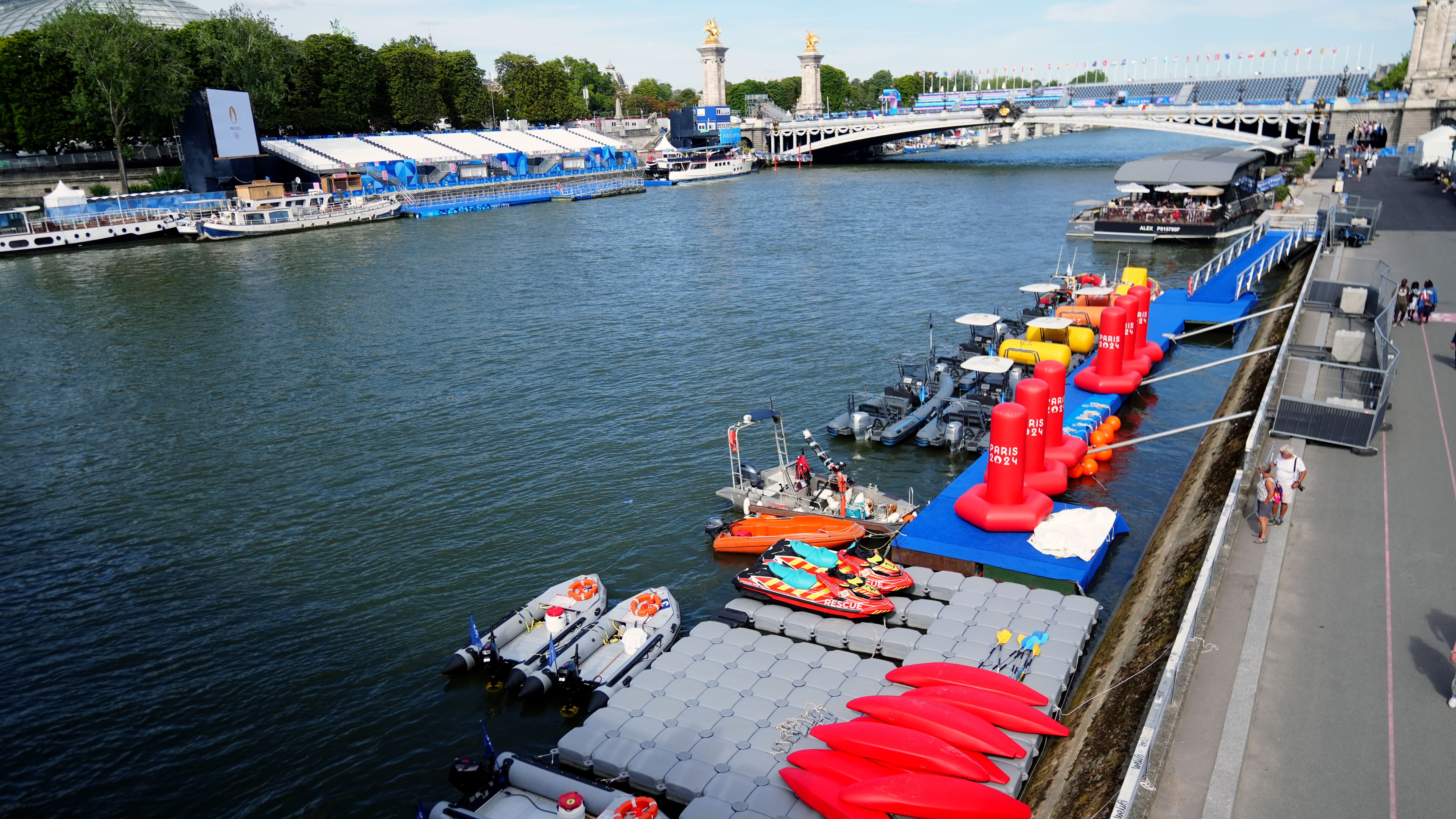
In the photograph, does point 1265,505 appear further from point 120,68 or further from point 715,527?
point 120,68

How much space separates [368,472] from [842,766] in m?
23.5

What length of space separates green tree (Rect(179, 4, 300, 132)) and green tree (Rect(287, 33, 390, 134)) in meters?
6.76

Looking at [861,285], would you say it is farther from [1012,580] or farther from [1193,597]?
[1193,597]

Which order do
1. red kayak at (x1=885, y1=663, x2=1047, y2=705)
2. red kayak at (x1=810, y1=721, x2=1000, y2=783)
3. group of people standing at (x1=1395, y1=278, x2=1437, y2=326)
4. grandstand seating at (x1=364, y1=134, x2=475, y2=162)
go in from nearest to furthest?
red kayak at (x1=810, y1=721, x2=1000, y2=783) → red kayak at (x1=885, y1=663, x2=1047, y2=705) → group of people standing at (x1=1395, y1=278, x2=1437, y2=326) → grandstand seating at (x1=364, y1=134, x2=475, y2=162)

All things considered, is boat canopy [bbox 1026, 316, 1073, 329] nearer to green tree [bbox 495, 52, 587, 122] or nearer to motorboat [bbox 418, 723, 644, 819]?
motorboat [bbox 418, 723, 644, 819]

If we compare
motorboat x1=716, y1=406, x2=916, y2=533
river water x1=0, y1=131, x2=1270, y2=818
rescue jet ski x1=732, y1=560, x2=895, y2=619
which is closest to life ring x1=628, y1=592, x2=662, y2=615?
river water x1=0, y1=131, x2=1270, y2=818

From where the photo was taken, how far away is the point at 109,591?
1024 inches

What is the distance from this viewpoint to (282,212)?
95875 mm

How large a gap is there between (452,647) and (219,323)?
1693 inches

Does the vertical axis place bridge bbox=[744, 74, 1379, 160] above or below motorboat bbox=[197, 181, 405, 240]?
above

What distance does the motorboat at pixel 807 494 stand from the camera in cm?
2702

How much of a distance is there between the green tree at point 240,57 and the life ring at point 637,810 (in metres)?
111

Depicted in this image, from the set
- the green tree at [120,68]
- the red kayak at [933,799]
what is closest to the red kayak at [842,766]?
the red kayak at [933,799]

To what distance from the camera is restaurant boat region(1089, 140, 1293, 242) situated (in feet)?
236
